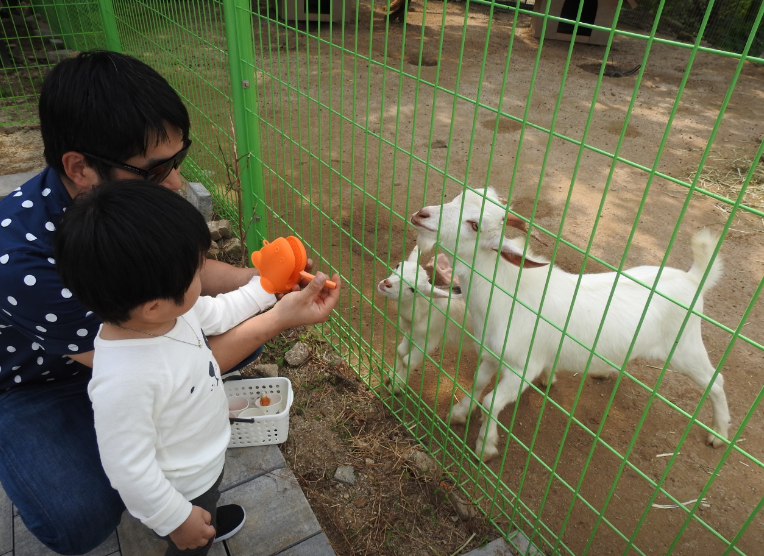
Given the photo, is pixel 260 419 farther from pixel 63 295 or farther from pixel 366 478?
pixel 63 295

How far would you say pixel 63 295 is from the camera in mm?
1496

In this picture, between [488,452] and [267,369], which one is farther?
[267,369]

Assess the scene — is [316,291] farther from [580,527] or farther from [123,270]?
[580,527]

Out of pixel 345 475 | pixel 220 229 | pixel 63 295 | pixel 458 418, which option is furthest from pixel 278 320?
pixel 220 229

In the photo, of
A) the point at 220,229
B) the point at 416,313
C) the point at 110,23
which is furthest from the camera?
the point at 110,23

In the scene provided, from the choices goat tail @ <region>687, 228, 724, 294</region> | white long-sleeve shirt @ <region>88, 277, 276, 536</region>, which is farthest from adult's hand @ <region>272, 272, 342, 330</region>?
goat tail @ <region>687, 228, 724, 294</region>

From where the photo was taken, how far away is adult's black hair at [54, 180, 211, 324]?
1166 mm

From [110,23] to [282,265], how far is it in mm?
4393

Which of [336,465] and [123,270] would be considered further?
[336,465]

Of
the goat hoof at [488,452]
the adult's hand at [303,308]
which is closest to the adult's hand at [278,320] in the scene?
the adult's hand at [303,308]

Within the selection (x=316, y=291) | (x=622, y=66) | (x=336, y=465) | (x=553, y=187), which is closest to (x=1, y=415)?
(x=316, y=291)

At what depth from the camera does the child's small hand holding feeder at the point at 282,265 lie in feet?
5.75

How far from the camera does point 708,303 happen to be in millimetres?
3549

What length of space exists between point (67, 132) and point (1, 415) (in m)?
0.86
